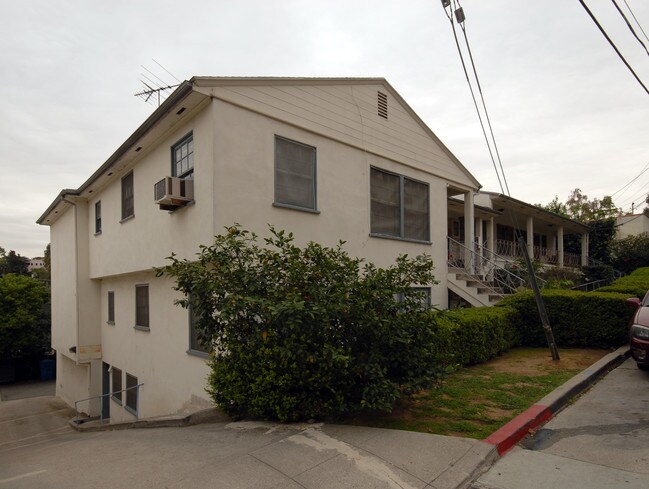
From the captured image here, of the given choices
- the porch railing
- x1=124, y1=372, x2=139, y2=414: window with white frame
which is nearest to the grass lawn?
x1=124, y1=372, x2=139, y2=414: window with white frame

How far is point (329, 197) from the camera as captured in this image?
962cm

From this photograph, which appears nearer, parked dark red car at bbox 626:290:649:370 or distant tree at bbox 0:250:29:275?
Result: parked dark red car at bbox 626:290:649:370

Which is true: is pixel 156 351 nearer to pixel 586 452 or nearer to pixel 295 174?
pixel 295 174

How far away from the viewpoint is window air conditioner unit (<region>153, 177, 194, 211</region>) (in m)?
8.16

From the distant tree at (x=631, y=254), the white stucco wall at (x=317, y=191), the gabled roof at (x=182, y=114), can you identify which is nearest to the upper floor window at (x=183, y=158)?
the gabled roof at (x=182, y=114)

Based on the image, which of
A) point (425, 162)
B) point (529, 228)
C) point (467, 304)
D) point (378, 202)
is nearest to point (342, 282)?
point (378, 202)

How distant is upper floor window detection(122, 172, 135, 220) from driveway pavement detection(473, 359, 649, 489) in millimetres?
9814

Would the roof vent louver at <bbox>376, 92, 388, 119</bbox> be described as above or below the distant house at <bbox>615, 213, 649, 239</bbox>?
above

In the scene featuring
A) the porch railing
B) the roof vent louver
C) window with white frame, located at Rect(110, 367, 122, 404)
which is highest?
the roof vent louver

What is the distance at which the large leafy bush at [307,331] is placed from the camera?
524 centimetres

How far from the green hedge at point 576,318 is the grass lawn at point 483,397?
61 cm

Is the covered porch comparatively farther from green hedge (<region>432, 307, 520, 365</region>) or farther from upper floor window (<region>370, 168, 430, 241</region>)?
green hedge (<region>432, 307, 520, 365</region>)

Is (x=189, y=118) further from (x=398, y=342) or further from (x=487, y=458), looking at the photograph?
(x=487, y=458)

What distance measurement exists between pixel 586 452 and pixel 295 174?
21.4ft
